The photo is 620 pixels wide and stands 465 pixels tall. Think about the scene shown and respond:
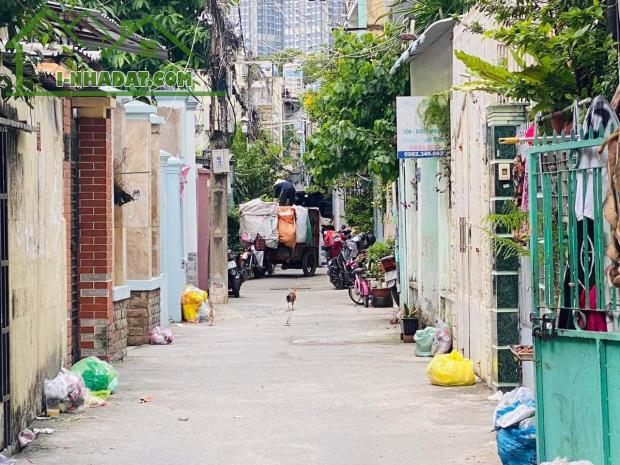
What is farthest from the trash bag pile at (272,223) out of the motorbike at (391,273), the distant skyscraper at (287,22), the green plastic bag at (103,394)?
the green plastic bag at (103,394)

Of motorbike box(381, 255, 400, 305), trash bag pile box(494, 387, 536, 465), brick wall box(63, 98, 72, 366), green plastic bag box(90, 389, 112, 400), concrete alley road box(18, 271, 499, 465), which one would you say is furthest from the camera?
motorbike box(381, 255, 400, 305)

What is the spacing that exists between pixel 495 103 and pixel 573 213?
4853mm

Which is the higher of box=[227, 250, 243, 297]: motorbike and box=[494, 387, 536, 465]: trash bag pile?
box=[227, 250, 243, 297]: motorbike

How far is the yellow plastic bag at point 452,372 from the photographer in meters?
12.7

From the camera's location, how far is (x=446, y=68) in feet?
54.6

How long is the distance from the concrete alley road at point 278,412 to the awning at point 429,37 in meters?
4.26

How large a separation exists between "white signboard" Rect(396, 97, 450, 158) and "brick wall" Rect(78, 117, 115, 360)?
12.6 ft

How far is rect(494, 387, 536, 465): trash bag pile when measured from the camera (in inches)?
317

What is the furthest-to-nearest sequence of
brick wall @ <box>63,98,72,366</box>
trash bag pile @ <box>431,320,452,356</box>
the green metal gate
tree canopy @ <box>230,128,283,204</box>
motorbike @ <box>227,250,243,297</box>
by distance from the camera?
1. tree canopy @ <box>230,128,283,204</box>
2. motorbike @ <box>227,250,243,297</box>
3. trash bag pile @ <box>431,320,452,356</box>
4. brick wall @ <box>63,98,72,366</box>
5. the green metal gate

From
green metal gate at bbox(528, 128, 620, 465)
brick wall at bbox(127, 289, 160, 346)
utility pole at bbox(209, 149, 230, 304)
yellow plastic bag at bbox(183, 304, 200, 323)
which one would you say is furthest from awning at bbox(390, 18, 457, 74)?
utility pole at bbox(209, 149, 230, 304)

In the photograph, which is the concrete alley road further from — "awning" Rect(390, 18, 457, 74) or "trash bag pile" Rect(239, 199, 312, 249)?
"trash bag pile" Rect(239, 199, 312, 249)

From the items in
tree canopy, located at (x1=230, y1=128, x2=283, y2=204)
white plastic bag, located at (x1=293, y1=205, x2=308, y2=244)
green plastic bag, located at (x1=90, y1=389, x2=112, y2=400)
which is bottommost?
green plastic bag, located at (x1=90, y1=389, x2=112, y2=400)

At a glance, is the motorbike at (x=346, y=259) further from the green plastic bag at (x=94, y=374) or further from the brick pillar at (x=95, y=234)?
the green plastic bag at (x=94, y=374)

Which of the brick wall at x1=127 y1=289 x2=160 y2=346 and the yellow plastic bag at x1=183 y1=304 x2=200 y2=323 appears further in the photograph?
the yellow plastic bag at x1=183 y1=304 x2=200 y2=323
